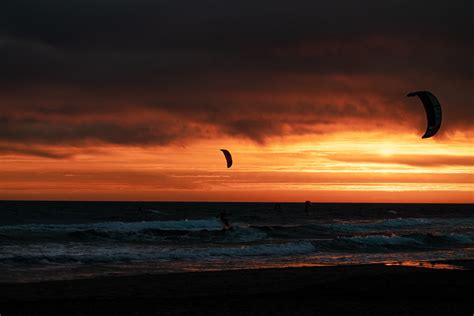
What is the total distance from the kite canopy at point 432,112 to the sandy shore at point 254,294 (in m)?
4.15

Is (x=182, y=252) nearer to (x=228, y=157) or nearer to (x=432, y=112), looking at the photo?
(x=228, y=157)

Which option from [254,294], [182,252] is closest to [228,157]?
[182,252]

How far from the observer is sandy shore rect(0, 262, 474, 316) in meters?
13.3

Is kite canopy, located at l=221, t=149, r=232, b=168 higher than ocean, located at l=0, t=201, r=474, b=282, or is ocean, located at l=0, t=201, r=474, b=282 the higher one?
kite canopy, located at l=221, t=149, r=232, b=168

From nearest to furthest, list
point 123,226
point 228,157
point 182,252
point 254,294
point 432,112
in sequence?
point 254,294 < point 432,112 < point 182,252 < point 228,157 < point 123,226

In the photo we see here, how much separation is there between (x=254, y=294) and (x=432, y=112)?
7.31 meters

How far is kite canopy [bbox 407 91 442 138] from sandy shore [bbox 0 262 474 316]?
13.6 feet

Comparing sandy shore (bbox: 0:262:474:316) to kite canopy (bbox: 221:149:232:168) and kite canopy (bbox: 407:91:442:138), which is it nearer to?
kite canopy (bbox: 407:91:442:138)

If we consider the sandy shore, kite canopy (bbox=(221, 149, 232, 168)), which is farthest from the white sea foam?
the sandy shore

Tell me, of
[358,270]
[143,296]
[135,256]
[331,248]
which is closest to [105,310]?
[143,296]

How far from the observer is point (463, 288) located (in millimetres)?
16469

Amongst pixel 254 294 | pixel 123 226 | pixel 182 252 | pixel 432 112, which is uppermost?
pixel 432 112

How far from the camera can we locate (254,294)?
617 inches

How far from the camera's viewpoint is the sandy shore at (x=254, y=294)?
13289mm
